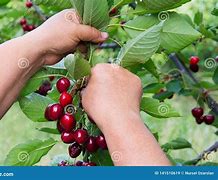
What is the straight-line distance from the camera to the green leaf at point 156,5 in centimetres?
120

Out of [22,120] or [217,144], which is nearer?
[217,144]

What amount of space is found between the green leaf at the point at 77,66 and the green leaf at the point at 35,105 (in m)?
0.17

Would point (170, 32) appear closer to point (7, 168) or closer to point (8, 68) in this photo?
point (8, 68)

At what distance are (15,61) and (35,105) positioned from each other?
135 mm

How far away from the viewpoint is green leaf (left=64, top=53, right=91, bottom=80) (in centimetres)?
110

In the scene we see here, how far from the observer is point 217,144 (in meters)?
2.11

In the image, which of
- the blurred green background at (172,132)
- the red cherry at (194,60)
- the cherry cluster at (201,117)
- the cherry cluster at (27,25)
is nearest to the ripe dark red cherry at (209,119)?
the cherry cluster at (201,117)

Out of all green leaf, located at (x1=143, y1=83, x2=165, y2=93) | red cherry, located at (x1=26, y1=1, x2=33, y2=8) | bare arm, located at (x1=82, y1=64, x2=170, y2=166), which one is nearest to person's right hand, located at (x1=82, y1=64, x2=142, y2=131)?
bare arm, located at (x1=82, y1=64, x2=170, y2=166)

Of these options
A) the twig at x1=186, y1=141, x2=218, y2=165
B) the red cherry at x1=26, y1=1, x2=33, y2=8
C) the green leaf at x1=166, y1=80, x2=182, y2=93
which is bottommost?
the twig at x1=186, y1=141, x2=218, y2=165

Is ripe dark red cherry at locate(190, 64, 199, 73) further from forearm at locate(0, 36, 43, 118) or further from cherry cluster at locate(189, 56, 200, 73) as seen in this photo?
forearm at locate(0, 36, 43, 118)

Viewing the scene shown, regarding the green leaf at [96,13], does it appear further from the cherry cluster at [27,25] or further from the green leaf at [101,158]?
the cherry cluster at [27,25]

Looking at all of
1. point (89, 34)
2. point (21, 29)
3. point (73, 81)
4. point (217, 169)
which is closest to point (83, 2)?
point (89, 34)

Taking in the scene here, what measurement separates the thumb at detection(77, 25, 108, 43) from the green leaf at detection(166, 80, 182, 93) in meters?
Answer: 0.93

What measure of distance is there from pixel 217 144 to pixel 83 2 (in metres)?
1.13
